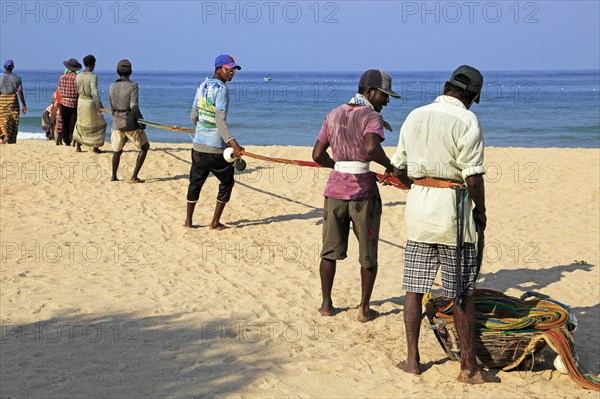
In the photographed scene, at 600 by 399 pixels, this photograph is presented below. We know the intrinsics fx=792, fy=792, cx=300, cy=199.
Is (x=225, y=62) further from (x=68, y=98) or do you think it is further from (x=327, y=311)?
(x=68, y=98)

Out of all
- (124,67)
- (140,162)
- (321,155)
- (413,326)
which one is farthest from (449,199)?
(140,162)

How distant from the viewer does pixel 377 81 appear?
19.3 ft

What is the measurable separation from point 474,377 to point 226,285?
2.81m

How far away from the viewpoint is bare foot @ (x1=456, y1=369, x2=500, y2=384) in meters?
5.11

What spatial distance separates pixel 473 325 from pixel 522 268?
11.2 ft

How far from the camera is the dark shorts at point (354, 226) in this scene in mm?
6023

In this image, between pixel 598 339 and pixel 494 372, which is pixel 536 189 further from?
pixel 494 372

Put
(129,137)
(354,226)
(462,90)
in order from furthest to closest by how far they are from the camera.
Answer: (129,137), (354,226), (462,90)

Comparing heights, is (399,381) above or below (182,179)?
below

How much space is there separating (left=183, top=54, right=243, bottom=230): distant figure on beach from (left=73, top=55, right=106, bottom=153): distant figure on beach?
167 inches

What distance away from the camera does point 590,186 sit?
12.7 m

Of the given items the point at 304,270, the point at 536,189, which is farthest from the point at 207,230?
the point at 536,189

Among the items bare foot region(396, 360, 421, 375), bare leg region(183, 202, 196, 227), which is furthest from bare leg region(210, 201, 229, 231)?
bare foot region(396, 360, 421, 375)

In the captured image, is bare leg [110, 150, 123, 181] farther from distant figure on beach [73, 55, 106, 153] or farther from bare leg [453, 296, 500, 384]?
bare leg [453, 296, 500, 384]
